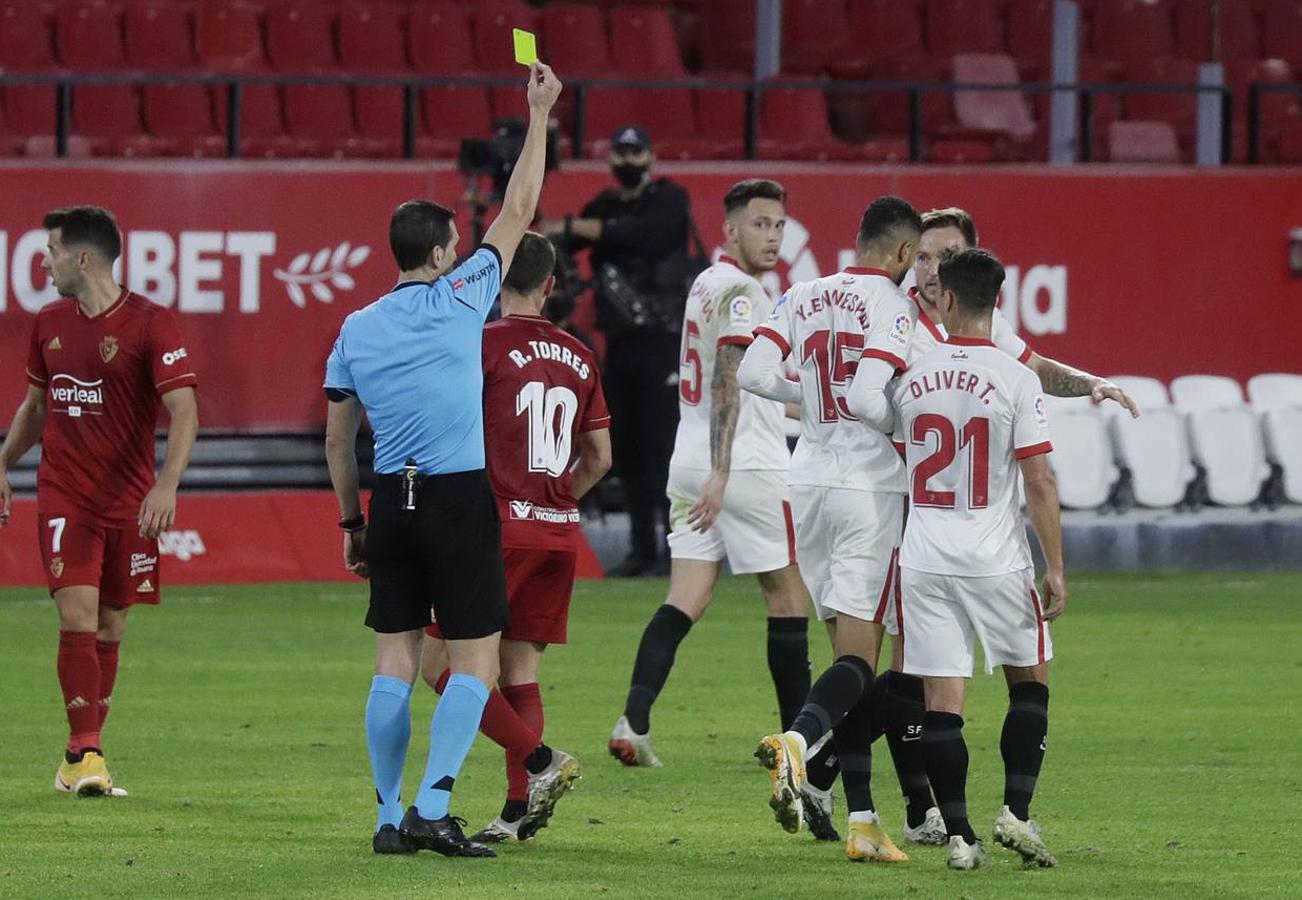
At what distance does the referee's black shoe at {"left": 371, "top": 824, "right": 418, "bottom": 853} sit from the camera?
24.3 feet

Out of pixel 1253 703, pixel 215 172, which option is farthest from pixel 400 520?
pixel 215 172

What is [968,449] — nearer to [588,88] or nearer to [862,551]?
[862,551]

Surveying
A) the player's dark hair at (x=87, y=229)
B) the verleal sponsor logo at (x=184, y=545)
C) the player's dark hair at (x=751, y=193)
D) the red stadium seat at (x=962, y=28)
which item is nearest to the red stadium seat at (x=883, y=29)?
the red stadium seat at (x=962, y=28)

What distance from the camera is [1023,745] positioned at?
23.7ft

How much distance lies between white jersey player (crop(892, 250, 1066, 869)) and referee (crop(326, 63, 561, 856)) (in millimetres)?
1269

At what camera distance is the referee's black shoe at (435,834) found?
720 cm

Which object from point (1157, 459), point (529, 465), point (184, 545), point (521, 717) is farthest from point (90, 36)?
point (521, 717)

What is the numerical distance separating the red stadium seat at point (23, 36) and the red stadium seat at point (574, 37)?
4.06 m

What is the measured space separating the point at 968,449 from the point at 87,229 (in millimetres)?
3368

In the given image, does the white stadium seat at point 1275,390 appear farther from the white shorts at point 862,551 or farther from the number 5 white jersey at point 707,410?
the white shorts at point 862,551

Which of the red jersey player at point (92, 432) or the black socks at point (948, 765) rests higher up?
the red jersey player at point (92, 432)

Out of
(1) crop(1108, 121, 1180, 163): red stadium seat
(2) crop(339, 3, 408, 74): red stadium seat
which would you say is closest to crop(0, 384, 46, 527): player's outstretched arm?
(2) crop(339, 3, 408, 74): red stadium seat

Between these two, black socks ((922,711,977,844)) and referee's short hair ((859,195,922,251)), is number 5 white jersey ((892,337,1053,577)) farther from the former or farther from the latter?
referee's short hair ((859,195,922,251))

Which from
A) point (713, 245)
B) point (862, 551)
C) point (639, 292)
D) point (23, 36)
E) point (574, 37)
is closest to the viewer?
point (862, 551)
